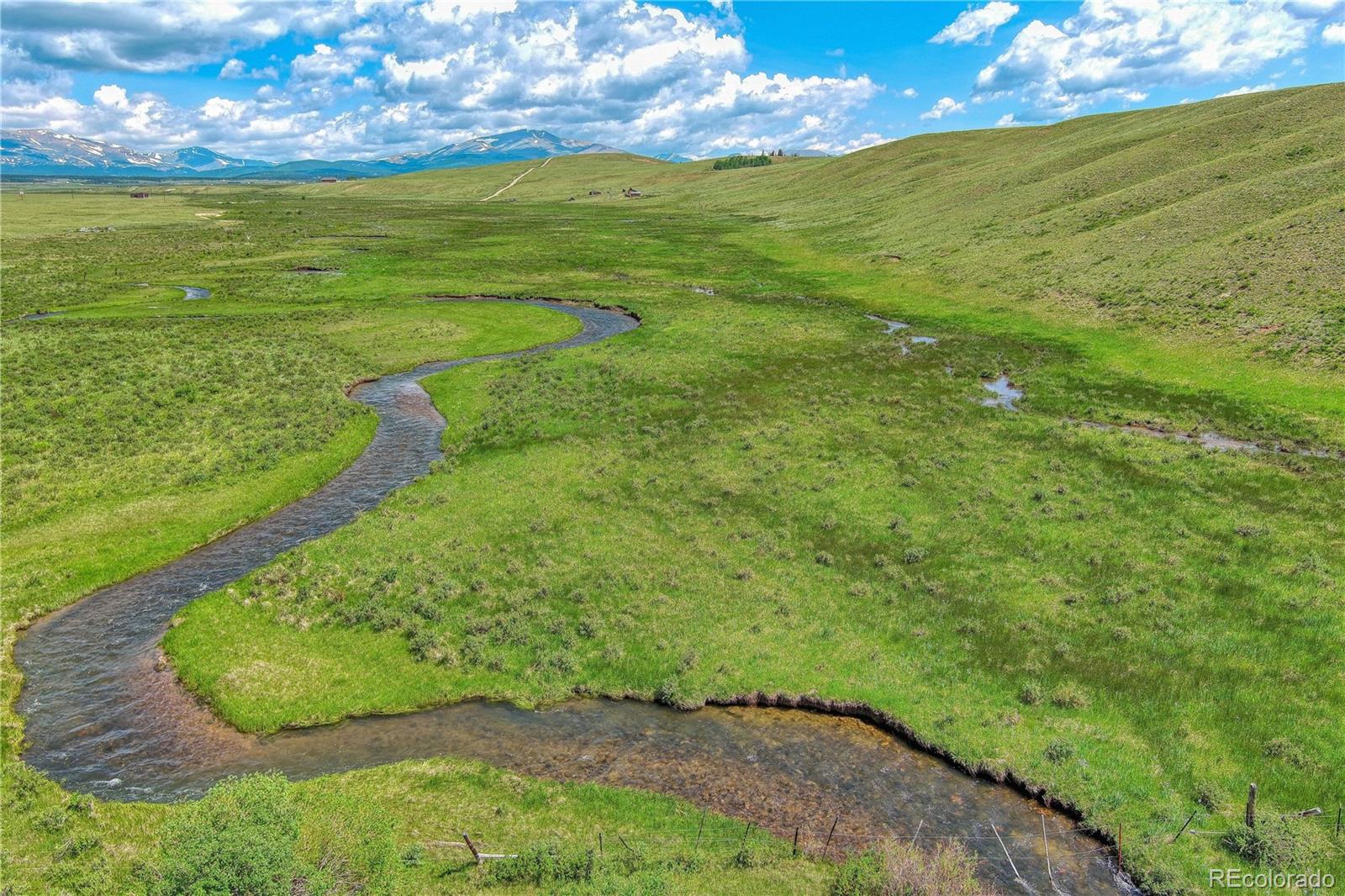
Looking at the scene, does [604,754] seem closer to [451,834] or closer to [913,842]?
[451,834]

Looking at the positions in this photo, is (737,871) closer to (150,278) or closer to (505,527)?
(505,527)

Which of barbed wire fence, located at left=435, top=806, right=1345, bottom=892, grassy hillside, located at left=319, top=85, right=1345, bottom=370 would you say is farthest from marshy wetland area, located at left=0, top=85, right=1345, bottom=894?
grassy hillside, located at left=319, top=85, right=1345, bottom=370

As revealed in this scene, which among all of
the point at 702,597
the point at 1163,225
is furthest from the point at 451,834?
the point at 1163,225

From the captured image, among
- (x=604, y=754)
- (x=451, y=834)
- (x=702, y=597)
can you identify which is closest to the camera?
(x=451, y=834)

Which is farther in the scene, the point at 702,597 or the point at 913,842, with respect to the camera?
the point at 702,597

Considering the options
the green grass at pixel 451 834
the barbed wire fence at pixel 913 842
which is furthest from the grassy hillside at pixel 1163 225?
the green grass at pixel 451 834

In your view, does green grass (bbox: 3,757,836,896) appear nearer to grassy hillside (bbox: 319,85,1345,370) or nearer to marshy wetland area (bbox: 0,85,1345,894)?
marshy wetland area (bbox: 0,85,1345,894)

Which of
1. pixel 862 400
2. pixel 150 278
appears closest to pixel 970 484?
pixel 862 400
